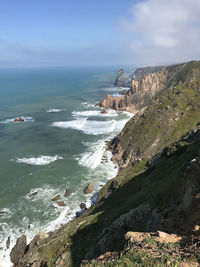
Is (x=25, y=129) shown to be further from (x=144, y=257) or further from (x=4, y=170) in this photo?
(x=144, y=257)

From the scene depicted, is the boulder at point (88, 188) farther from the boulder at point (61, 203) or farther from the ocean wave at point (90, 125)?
the ocean wave at point (90, 125)

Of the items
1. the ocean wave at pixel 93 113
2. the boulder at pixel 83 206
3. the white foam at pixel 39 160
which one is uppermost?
the ocean wave at pixel 93 113

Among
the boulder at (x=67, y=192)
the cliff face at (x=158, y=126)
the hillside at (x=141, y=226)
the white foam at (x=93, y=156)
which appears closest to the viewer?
the hillside at (x=141, y=226)

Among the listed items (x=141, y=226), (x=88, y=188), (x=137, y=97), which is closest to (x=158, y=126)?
(x=88, y=188)

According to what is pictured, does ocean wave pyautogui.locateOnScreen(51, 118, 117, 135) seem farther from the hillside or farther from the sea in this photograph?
the hillside

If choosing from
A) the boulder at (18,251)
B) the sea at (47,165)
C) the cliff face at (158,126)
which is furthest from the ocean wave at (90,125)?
the boulder at (18,251)

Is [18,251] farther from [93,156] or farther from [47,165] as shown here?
[93,156]
